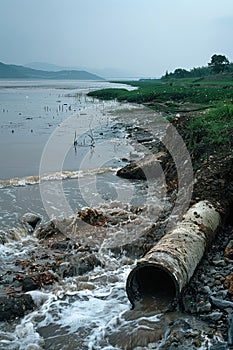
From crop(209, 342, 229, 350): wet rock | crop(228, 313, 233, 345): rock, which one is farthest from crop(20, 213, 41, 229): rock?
crop(209, 342, 229, 350): wet rock

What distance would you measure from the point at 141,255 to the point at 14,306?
3.26m

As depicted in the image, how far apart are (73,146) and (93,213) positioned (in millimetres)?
13040

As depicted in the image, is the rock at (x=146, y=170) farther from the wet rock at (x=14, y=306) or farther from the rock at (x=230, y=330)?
the rock at (x=230, y=330)

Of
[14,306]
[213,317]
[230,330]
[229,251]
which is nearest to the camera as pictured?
[230,330]

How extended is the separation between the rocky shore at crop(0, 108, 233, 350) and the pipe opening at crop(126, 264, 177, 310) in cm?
32

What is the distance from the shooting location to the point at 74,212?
1190 centimetres

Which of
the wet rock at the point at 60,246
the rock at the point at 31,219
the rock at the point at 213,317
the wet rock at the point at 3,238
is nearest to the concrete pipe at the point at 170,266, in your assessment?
the rock at the point at 213,317

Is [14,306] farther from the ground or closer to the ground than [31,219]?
closer to the ground

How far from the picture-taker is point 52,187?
578 inches

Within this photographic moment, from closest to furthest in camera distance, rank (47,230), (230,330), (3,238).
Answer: (230,330)
(3,238)
(47,230)

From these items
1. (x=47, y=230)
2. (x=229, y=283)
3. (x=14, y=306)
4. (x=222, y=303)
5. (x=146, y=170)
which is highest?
(x=146, y=170)

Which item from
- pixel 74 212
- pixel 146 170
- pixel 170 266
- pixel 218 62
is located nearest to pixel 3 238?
pixel 74 212

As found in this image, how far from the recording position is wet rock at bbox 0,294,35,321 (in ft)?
20.9

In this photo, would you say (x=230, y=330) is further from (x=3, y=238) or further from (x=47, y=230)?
(x=3, y=238)
